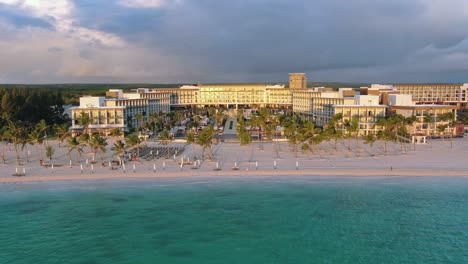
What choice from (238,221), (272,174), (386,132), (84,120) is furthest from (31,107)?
(386,132)

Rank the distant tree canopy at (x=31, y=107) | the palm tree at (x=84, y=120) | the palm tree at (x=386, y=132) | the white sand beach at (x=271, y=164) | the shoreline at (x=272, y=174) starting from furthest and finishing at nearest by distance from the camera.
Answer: the distant tree canopy at (x=31, y=107)
the palm tree at (x=84, y=120)
the palm tree at (x=386, y=132)
the white sand beach at (x=271, y=164)
the shoreline at (x=272, y=174)

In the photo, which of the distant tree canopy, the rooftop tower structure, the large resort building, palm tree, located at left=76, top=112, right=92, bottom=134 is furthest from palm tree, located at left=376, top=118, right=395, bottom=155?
the rooftop tower structure

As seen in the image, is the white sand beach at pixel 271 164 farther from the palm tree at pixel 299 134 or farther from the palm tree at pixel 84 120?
the palm tree at pixel 84 120

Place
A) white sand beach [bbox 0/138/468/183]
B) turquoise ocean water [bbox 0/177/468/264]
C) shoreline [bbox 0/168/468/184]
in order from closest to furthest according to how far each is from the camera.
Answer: turquoise ocean water [bbox 0/177/468/264] < shoreline [bbox 0/168/468/184] < white sand beach [bbox 0/138/468/183]

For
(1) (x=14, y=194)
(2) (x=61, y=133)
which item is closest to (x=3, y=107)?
(2) (x=61, y=133)

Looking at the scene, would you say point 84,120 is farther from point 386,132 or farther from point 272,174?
point 386,132

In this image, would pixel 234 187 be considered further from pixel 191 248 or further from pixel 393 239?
pixel 393 239

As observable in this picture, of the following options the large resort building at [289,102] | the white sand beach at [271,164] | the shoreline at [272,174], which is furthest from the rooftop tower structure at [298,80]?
the shoreline at [272,174]

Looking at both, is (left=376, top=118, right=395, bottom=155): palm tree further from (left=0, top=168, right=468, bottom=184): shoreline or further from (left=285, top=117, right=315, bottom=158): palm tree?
(left=0, top=168, right=468, bottom=184): shoreline
